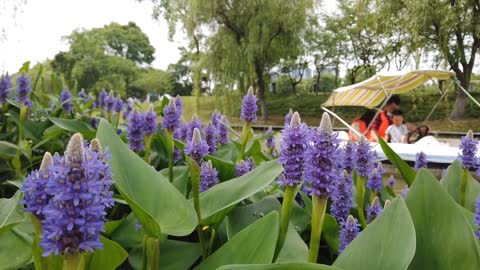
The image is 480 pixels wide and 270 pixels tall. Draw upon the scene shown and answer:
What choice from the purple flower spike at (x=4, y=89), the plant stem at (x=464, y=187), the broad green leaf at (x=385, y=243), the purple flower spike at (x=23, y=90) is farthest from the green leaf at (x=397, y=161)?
the purple flower spike at (x=4, y=89)

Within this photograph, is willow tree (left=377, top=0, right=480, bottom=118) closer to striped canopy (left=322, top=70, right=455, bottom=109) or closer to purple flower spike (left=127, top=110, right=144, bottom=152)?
striped canopy (left=322, top=70, right=455, bottom=109)

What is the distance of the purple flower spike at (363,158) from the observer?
1.05 metres

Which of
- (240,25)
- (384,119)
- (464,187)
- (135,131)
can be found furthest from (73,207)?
(240,25)

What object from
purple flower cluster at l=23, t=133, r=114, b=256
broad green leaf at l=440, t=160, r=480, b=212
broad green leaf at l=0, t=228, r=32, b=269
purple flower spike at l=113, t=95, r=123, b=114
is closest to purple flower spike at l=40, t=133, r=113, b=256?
purple flower cluster at l=23, t=133, r=114, b=256

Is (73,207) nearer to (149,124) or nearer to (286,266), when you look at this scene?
(286,266)

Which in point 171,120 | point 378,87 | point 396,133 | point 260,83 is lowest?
point 396,133

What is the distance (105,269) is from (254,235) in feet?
0.74

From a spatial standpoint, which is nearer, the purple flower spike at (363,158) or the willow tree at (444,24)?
the purple flower spike at (363,158)

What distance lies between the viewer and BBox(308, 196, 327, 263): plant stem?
703 mm

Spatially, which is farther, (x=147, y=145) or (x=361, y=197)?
(x=147, y=145)

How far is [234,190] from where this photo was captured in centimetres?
76

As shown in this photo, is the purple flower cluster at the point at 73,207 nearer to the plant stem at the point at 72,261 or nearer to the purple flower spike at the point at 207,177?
the plant stem at the point at 72,261

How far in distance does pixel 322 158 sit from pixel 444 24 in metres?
15.0

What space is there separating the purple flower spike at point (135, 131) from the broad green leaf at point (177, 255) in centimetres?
63
